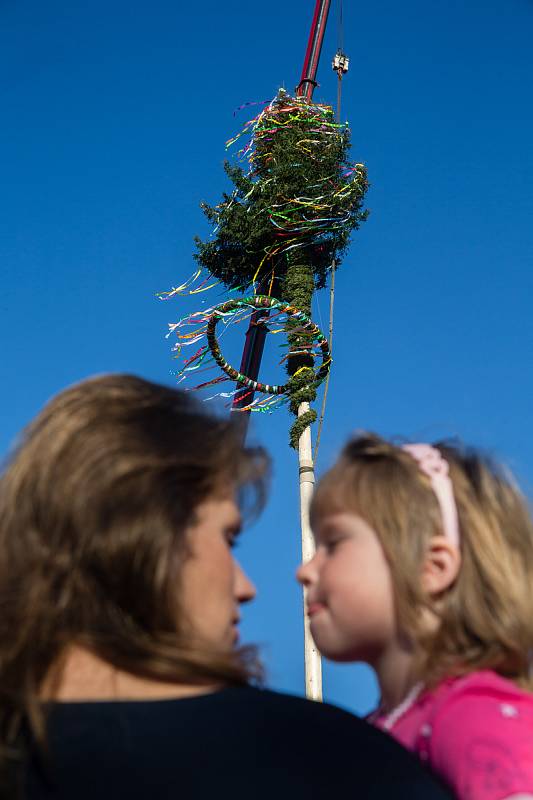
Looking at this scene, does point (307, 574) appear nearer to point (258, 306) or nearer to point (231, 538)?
point (231, 538)

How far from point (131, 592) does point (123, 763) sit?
0.20 meters

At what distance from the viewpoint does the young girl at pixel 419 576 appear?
1.63 meters

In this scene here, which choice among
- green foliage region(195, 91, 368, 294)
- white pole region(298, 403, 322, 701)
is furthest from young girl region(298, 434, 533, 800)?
green foliage region(195, 91, 368, 294)

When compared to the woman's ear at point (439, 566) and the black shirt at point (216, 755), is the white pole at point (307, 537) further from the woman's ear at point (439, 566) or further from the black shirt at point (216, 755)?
the black shirt at point (216, 755)

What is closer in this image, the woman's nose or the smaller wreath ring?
the woman's nose

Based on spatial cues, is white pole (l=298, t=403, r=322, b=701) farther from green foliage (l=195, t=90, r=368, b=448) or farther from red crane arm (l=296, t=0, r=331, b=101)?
red crane arm (l=296, t=0, r=331, b=101)

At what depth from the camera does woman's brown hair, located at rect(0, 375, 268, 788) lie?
1121mm

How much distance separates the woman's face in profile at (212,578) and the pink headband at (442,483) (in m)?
0.56

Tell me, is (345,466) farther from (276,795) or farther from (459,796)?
(276,795)

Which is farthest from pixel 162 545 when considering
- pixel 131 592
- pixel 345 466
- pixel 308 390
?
pixel 308 390

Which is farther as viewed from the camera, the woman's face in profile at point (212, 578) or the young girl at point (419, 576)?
the young girl at point (419, 576)

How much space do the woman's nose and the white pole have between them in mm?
11398

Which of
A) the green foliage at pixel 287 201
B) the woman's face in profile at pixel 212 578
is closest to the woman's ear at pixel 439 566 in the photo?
the woman's face in profile at pixel 212 578

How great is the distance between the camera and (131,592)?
115 cm
